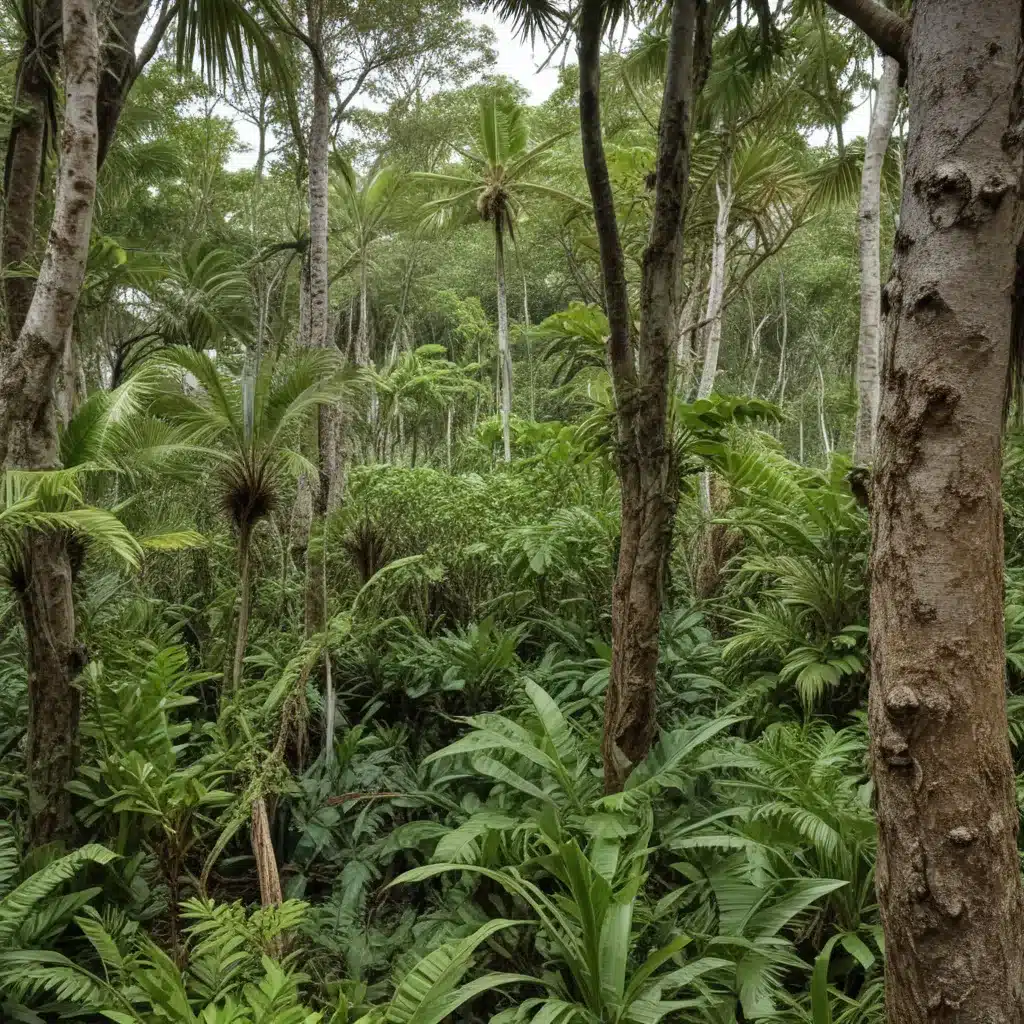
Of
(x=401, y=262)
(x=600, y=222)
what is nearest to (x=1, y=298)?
(x=600, y=222)

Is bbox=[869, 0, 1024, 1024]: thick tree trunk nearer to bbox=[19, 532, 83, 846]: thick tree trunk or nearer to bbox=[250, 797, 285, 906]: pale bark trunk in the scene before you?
bbox=[250, 797, 285, 906]: pale bark trunk

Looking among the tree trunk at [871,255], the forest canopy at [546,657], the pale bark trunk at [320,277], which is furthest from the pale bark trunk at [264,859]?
the tree trunk at [871,255]

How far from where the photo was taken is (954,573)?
1.34 metres

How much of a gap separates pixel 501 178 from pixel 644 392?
29.8ft

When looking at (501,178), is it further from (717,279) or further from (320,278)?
(320,278)

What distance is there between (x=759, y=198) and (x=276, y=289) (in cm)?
993

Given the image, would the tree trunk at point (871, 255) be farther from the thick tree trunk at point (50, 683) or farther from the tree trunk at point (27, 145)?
→ the tree trunk at point (27, 145)

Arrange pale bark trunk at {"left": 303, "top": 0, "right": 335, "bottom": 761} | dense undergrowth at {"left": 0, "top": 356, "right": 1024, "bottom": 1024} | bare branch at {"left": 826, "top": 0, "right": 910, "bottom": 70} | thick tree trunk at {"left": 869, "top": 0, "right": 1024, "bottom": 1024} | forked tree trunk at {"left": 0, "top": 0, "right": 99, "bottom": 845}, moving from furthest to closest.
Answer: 1. pale bark trunk at {"left": 303, "top": 0, "right": 335, "bottom": 761}
2. forked tree trunk at {"left": 0, "top": 0, "right": 99, "bottom": 845}
3. dense undergrowth at {"left": 0, "top": 356, "right": 1024, "bottom": 1024}
4. bare branch at {"left": 826, "top": 0, "right": 910, "bottom": 70}
5. thick tree trunk at {"left": 869, "top": 0, "right": 1024, "bottom": 1024}

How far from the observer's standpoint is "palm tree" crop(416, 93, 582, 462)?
1027 centimetres

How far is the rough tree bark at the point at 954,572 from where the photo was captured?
4.25 ft

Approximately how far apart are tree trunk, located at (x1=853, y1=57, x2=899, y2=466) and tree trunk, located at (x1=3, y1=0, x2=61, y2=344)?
5.90m

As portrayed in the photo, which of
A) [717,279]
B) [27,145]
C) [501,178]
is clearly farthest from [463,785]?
[501,178]

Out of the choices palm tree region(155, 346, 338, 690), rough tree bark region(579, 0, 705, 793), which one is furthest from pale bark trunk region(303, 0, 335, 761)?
rough tree bark region(579, 0, 705, 793)

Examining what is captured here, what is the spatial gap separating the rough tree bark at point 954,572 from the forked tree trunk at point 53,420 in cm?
320
